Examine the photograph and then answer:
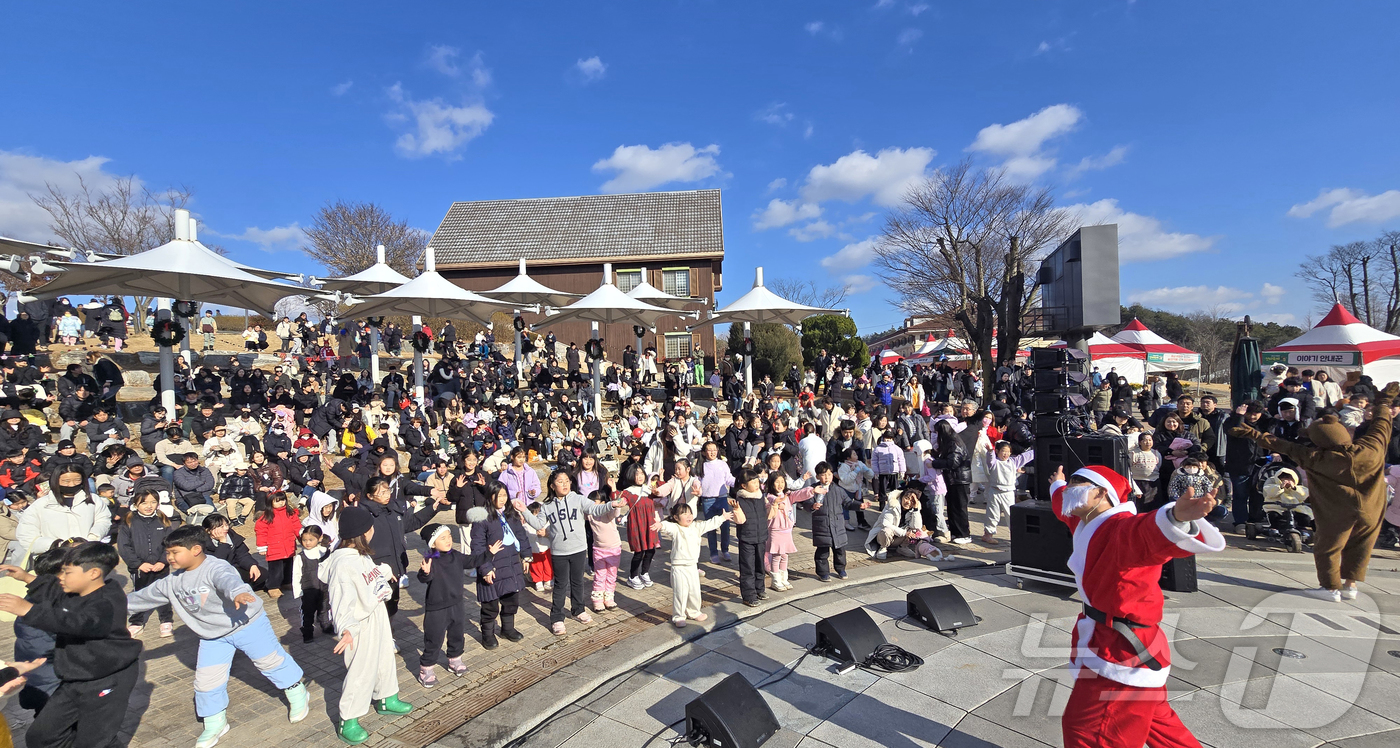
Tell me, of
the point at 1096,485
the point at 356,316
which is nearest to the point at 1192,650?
the point at 1096,485

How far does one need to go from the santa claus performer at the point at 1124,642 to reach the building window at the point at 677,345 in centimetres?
2841

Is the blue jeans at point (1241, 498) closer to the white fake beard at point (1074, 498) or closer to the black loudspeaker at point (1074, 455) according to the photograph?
the black loudspeaker at point (1074, 455)

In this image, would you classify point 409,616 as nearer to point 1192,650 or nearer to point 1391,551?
point 1192,650

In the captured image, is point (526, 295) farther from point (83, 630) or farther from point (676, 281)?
point (676, 281)

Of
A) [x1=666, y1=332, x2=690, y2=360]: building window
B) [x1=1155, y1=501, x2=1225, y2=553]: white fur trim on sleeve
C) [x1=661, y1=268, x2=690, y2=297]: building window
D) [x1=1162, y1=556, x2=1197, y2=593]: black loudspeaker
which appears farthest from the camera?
[x1=666, y1=332, x2=690, y2=360]: building window

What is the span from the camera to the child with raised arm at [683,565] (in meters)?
5.96

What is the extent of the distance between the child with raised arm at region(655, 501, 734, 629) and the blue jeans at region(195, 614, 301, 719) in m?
2.99

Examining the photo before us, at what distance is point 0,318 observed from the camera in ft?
46.4

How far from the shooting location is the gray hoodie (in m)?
4.14

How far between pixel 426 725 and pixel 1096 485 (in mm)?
4473

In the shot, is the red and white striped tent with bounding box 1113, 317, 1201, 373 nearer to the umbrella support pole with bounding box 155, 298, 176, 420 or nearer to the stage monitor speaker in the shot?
→ the stage monitor speaker

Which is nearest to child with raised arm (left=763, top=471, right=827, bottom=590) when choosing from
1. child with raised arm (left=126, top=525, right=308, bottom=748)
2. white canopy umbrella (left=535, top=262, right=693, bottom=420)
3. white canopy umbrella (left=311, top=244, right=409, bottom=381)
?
child with raised arm (left=126, top=525, right=308, bottom=748)

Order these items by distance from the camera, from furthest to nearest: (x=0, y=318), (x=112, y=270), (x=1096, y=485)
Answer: (x=0, y=318) < (x=112, y=270) < (x=1096, y=485)

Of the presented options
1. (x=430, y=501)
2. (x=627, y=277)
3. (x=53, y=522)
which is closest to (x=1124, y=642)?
(x=430, y=501)
